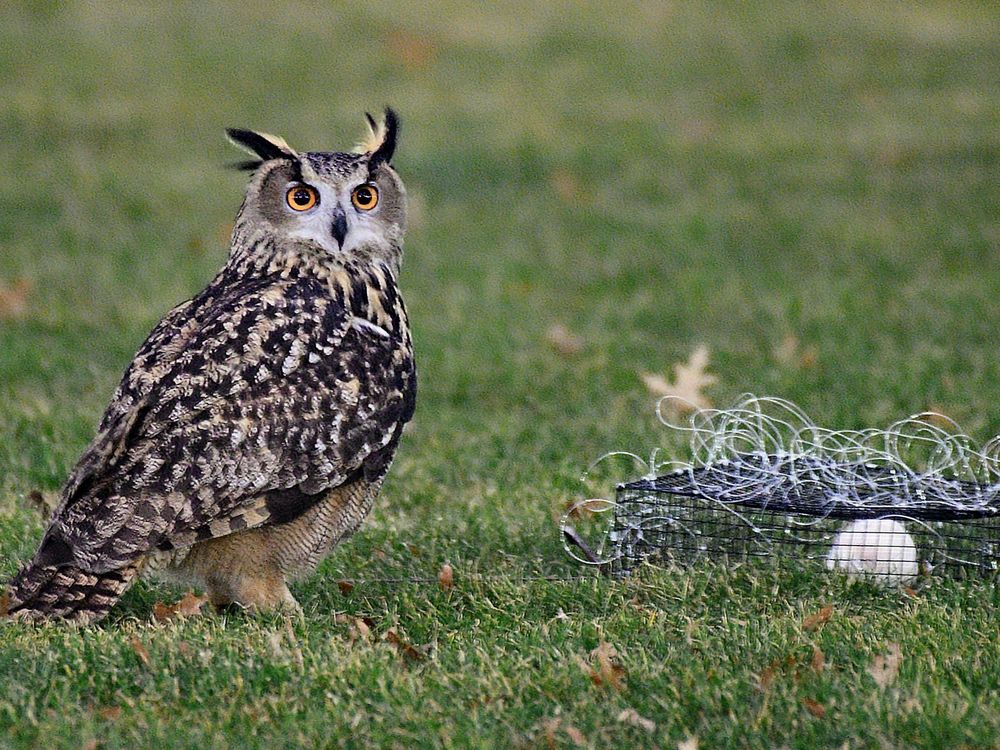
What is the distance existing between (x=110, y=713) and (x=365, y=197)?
208 cm

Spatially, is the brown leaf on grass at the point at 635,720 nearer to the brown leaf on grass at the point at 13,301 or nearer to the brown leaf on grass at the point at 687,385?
the brown leaf on grass at the point at 687,385

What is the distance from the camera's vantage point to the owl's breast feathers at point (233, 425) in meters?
4.33

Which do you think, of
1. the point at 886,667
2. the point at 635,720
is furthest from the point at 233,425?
the point at 886,667

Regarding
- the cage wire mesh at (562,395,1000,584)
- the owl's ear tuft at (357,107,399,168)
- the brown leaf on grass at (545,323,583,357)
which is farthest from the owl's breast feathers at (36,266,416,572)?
the brown leaf on grass at (545,323,583,357)

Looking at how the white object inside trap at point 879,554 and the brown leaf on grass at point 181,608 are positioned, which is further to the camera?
the white object inside trap at point 879,554

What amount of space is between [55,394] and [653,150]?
754 centimetres

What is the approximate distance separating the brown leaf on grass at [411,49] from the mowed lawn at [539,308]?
0.16 ft

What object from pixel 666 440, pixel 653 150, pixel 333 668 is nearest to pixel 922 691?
pixel 333 668

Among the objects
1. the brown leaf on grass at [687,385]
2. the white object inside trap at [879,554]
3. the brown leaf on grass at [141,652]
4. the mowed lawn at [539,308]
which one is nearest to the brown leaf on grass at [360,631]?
the mowed lawn at [539,308]

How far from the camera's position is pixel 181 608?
464cm

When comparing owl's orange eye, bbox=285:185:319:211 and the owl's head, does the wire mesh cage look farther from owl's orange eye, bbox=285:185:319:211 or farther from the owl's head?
owl's orange eye, bbox=285:185:319:211

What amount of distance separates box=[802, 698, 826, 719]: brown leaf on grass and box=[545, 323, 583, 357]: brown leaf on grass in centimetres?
475

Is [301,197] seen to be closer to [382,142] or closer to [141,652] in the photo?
[382,142]

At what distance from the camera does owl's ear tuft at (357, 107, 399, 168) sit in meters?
5.19
